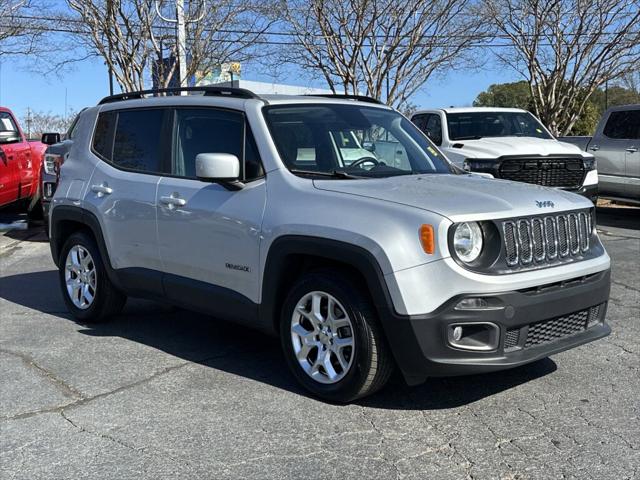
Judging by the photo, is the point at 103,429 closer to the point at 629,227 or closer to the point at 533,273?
the point at 533,273

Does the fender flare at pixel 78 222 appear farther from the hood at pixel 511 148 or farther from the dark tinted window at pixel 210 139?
the hood at pixel 511 148

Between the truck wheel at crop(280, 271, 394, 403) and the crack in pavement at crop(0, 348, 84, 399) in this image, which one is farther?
the crack in pavement at crop(0, 348, 84, 399)

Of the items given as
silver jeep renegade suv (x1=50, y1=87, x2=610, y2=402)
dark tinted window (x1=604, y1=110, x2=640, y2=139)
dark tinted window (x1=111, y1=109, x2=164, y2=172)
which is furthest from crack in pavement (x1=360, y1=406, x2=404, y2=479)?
dark tinted window (x1=604, y1=110, x2=640, y2=139)

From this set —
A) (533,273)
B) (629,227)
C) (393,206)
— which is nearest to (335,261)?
(393,206)

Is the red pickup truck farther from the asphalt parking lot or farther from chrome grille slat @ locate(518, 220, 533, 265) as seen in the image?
chrome grille slat @ locate(518, 220, 533, 265)

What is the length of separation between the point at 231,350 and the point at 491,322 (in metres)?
2.28

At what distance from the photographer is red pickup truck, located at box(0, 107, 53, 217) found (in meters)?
12.0

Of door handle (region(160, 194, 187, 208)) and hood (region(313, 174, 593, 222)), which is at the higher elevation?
hood (region(313, 174, 593, 222))

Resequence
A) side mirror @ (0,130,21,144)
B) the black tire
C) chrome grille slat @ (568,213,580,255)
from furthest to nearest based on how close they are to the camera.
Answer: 1. side mirror @ (0,130,21,144)
2. the black tire
3. chrome grille slat @ (568,213,580,255)

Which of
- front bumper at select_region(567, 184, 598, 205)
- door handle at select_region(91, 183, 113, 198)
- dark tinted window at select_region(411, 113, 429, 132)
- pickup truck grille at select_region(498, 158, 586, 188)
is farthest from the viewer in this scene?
dark tinted window at select_region(411, 113, 429, 132)

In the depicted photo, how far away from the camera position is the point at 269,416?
4281mm

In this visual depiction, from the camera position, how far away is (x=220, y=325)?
21.0 ft

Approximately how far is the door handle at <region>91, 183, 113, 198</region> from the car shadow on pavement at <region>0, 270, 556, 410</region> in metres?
1.12

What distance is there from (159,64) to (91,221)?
13.0 metres
